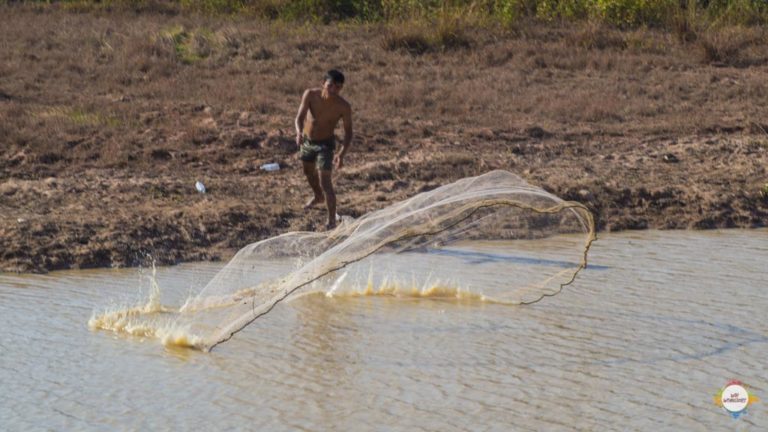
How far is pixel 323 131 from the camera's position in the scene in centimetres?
891

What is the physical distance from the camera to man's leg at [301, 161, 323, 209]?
9180mm

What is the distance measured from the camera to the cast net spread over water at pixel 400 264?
6.18 meters

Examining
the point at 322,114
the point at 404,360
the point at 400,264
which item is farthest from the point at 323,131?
the point at 404,360

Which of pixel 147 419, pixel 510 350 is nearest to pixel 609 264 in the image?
pixel 510 350

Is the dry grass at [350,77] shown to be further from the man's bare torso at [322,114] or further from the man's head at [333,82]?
the man's head at [333,82]

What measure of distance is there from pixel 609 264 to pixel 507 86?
6586 mm

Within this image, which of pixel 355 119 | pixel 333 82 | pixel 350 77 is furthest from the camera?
pixel 350 77

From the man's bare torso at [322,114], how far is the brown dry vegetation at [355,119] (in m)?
0.88

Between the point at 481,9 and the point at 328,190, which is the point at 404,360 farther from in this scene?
the point at 481,9

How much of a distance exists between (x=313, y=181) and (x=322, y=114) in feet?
2.29

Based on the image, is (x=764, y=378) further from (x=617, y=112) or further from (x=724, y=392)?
(x=617, y=112)

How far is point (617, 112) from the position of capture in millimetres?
13625

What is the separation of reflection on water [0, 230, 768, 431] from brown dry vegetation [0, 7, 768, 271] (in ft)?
4.67

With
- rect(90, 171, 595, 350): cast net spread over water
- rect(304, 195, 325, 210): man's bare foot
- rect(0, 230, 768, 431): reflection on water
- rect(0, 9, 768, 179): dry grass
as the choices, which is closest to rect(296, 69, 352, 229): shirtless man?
rect(304, 195, 325, 210): man's bare foot
